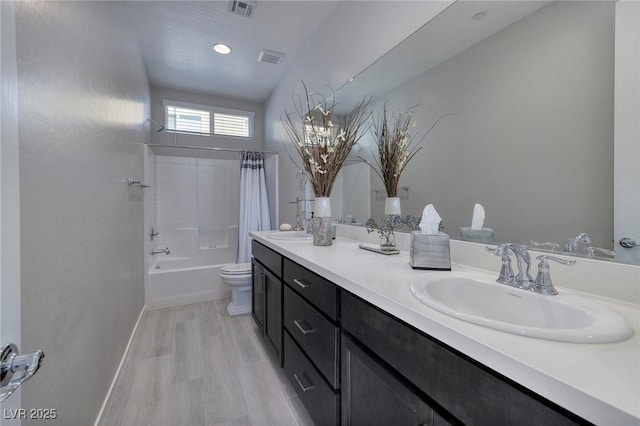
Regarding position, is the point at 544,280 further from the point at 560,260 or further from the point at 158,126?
the point at 158,126

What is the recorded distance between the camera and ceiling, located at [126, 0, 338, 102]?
82.0 inches

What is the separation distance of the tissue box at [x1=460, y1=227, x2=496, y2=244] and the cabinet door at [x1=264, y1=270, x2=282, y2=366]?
103cm

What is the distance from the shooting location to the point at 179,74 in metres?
3.12

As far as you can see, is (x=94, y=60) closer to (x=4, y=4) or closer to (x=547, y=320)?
(x=4, y=4)

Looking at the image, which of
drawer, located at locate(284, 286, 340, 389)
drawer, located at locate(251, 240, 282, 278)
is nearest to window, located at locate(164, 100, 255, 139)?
drawer, located at locate(251, 240, 282, 278)

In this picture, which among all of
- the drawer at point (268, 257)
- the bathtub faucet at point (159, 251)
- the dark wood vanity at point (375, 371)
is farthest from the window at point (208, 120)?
the dark wood vanity at point (375, 371)

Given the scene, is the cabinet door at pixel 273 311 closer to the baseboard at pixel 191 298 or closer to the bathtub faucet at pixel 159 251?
the baseboard at pixel 191 298

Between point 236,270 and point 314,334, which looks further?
point 236,270

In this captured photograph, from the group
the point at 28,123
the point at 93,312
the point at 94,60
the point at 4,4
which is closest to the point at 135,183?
the point at 94,60

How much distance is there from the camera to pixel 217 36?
2.41 metres

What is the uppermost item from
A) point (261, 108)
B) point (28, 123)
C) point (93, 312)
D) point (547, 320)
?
point (261, 108)

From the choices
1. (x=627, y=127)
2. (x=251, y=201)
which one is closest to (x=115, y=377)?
(x=251, y=201)

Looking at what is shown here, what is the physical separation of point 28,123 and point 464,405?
1.35 meters

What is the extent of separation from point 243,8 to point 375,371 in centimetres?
258
